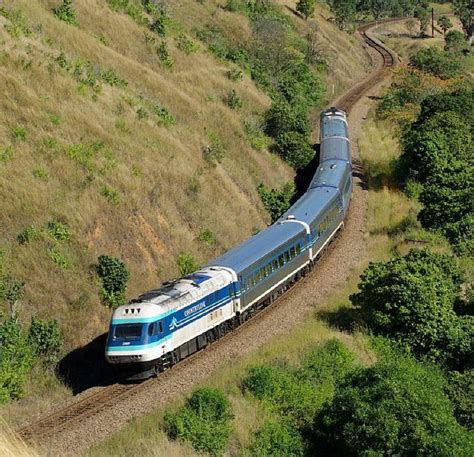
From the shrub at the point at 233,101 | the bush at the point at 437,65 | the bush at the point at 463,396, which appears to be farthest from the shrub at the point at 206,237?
the bush at the point at 437,65

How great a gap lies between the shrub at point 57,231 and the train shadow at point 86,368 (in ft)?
14.3

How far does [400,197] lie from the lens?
48875 mm

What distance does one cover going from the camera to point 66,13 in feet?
160

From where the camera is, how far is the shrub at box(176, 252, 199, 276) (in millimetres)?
34219

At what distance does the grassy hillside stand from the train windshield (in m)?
3.88

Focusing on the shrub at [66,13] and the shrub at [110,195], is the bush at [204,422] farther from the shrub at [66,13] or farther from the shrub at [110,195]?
the shrub at [66,13]

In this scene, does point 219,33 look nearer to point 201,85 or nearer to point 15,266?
point 201,85

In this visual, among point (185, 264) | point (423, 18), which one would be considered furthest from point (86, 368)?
point (423, 18)

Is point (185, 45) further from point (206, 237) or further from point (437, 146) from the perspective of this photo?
point (206, 237)

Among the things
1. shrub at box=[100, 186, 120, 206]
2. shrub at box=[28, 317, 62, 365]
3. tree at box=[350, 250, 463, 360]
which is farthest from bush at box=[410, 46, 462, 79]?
shrub at box=[28, 317, 62, 365]

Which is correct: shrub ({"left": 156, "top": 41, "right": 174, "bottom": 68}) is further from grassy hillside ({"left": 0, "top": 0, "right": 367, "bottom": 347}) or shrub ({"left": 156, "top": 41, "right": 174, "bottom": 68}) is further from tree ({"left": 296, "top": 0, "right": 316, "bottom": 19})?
tree ({"left": 296, "top": 0, "right": 316, "bottom": 19})

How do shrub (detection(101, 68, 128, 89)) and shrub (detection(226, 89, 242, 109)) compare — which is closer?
shrub (detection(101, 68, 128, 89))

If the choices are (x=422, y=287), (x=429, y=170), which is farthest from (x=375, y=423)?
(x=429, y=170)

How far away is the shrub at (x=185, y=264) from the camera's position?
34219 mm
